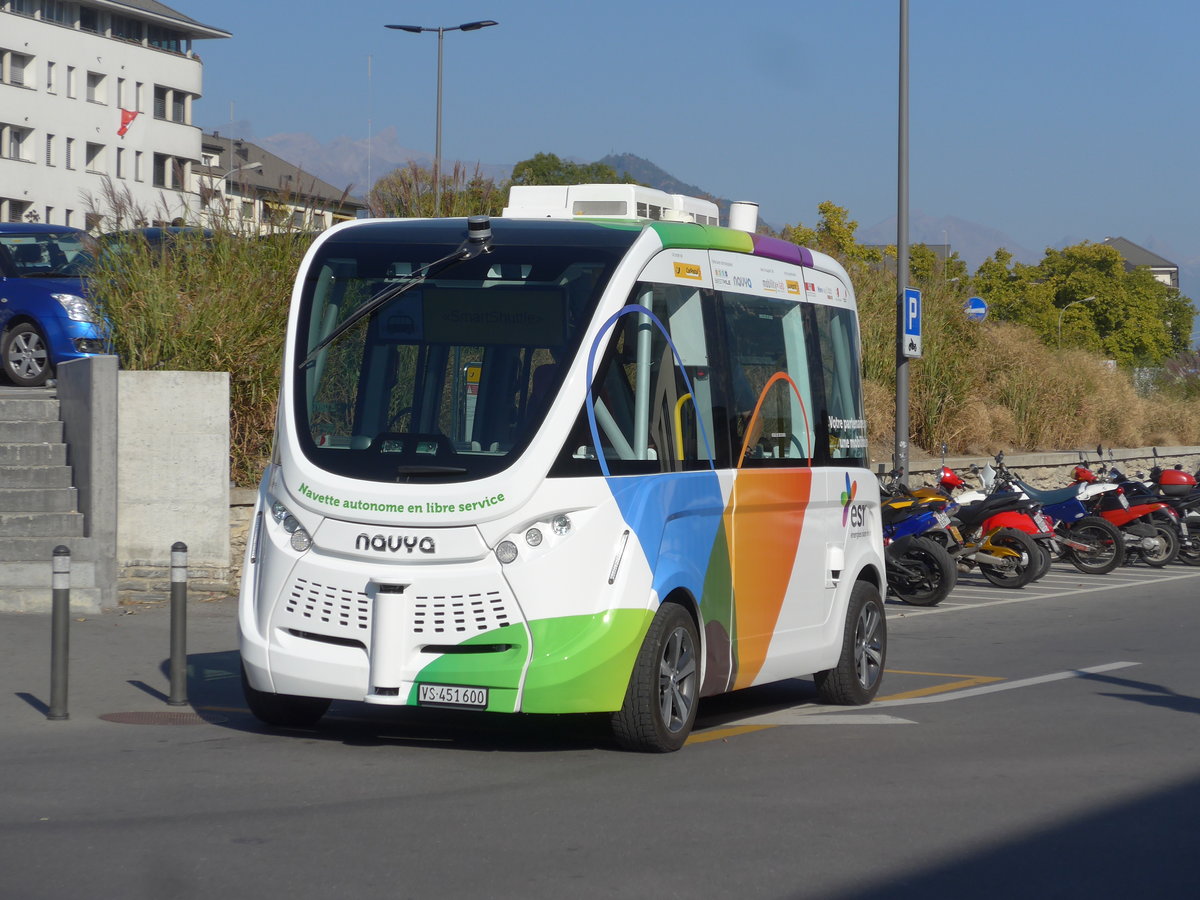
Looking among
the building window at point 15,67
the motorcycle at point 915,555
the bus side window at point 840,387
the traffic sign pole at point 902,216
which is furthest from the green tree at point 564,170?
the bus side window at point 840,387

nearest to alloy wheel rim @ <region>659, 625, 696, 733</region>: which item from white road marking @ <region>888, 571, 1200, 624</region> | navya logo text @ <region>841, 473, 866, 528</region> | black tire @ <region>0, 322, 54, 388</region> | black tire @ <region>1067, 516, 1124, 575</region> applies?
navya logo text @ <region>841, 473, 866, 528</region>

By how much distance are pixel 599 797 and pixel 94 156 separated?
76.3m

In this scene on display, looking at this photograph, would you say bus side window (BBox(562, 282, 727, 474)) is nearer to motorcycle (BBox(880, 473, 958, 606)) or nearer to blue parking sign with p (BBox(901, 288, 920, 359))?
motorcycle (BBox(880, 473, 958, 606))

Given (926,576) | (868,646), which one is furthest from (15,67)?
(868,646)

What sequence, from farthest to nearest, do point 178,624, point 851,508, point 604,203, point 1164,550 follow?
point 1164,550 < point 851,508 < point 604,203 < point 178,624

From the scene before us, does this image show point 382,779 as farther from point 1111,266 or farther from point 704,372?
point 1111,266

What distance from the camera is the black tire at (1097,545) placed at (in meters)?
20.9

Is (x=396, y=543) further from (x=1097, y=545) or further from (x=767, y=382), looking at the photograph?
(x=1097, y=545)

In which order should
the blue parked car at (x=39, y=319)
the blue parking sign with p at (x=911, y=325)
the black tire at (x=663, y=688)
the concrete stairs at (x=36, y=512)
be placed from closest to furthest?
1. the black tire at (x=663, y=688)
2. the concrete stairs at (x=36, y=512)
3. the blue parked car at (x=39, y=319)
4. the blue parking sign with p at (x=911, y=325)

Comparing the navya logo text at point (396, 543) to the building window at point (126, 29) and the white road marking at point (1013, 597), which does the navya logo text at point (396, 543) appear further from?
the building window at point (126, 29)

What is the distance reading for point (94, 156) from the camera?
257ft

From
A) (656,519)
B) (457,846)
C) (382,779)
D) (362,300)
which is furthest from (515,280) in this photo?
(457,846)

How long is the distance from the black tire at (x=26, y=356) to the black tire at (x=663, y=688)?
39.9 feet

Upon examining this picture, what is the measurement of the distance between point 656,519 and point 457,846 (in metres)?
2.36
